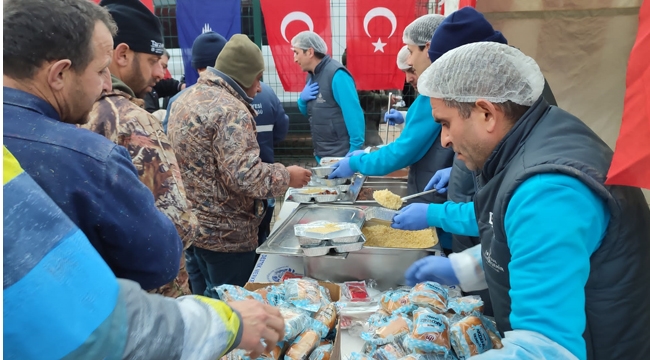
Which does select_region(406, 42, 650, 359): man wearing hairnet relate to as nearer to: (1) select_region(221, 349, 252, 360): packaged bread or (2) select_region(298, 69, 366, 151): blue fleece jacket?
(1) select_region(221, 349, 252, 360): packaged bread

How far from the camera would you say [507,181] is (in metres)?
1.06

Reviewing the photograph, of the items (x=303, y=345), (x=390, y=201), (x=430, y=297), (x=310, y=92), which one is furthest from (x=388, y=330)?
(x=310, y=92)

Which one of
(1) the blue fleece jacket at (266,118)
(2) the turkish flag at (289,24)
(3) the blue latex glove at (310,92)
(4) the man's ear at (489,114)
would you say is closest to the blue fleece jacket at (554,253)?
(4) the man's ear at (489,114)

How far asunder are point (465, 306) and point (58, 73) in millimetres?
1342

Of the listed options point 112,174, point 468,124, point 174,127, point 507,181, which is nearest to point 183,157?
point 174,127

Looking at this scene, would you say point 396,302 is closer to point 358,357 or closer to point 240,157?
point 358,357

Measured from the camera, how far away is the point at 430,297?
142 cm

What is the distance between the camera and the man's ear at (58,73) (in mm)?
988

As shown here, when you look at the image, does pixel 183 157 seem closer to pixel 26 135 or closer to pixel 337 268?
pixel 337 268

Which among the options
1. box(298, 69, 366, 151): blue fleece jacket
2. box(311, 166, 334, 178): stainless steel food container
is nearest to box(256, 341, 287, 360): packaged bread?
box(311, 166, 334, 178): stainless steel food container

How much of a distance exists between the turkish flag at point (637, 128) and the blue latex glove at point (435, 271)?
733 millimetres

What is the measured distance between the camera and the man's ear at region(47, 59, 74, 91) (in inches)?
38.9

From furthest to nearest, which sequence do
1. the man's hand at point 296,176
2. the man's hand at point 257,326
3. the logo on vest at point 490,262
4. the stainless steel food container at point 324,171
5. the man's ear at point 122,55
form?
the stainless steel food container at point 324,171
the man's hand at point 296,176
the man's ear at point 122,55
the logo on vest at point 490,262
the man's hand at point 257,326

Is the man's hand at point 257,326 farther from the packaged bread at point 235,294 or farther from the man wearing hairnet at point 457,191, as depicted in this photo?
the man wearing hairnet at point 457,191
